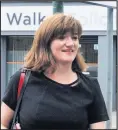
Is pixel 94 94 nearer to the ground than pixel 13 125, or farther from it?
farther from it

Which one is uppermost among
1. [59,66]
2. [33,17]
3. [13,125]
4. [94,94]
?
[33,17]

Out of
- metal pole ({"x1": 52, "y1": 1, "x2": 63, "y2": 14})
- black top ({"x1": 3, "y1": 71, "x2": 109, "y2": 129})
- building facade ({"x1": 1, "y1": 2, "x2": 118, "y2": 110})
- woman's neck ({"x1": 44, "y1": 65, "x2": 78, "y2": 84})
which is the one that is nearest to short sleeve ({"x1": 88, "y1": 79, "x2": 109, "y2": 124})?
black top ({"x1": 3, "y1": 71, "x2": 109, "y2": 129})

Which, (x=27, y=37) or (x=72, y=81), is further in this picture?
(x=27, y=37)

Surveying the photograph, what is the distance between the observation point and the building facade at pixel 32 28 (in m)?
10.6

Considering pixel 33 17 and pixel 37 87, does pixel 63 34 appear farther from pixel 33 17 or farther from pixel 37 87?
pixel 33 17

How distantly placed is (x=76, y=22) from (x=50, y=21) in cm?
13

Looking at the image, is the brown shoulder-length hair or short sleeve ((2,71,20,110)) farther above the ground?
the brown shoulder-length hair

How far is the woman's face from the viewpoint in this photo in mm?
2068

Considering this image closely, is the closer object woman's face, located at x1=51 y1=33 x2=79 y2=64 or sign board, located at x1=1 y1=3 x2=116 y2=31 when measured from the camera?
woman's face, located at x1=51 y1=33 x2=79 y2=64

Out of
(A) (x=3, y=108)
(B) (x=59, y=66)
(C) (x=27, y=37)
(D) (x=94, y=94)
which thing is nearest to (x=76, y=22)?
(B) (x=59, y=66)

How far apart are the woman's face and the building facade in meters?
8.12

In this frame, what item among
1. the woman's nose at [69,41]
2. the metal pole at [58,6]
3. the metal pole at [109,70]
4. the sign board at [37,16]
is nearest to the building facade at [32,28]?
the sign board at [37,16]

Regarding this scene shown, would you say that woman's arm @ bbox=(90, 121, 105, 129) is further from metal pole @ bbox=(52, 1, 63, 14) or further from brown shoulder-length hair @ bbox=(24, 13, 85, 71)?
metal pole @ bbox=(52, 1, 63, 14)

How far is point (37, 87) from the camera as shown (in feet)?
6.90
